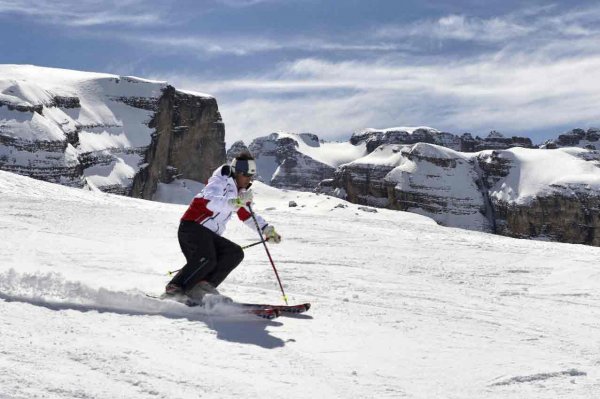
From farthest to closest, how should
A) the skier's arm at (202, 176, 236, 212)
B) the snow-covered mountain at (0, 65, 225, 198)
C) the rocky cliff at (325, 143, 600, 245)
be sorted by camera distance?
the rocky cliff at (325, 143, 600, 245) → the snow-covered mountain at (0, 65, 225, 198) → the skier's arm at (202, 176, 236, 212)

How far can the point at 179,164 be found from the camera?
114 meters

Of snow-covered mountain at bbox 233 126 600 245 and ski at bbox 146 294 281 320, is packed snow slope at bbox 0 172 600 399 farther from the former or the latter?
snow-covered mountain at bbox 233 126 600 245

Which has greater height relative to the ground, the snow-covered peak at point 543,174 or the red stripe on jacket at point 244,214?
the snow-covered peak at point 543,174

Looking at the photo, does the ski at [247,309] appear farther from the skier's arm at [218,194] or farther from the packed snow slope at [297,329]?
the skier's arm at [218,194]

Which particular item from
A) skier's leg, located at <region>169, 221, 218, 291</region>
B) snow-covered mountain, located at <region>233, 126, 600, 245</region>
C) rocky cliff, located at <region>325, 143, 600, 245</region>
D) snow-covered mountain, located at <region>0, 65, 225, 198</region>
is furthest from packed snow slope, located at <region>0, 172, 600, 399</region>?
rocky cliff, located at <region>325, 143, 600, 245</region>

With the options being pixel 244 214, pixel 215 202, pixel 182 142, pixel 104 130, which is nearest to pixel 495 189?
pixel 182 142

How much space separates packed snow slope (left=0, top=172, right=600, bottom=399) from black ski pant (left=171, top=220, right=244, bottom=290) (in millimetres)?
566

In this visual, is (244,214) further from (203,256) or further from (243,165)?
(203,256)

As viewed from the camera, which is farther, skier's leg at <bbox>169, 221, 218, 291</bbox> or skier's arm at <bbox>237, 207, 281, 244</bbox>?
skier's arm at <bbox>237, 207, 281, 244</bbox>

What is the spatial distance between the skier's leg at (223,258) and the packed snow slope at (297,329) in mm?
583

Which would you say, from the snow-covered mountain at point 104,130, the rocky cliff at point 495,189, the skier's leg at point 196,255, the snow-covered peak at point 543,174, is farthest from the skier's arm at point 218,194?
the snow-covered peak at point 543,174

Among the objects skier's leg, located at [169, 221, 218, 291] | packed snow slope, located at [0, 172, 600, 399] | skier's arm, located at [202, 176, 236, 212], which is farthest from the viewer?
skier's arm, located at [202, 176, 236, 212]

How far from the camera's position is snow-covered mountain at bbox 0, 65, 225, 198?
7206 centimetres

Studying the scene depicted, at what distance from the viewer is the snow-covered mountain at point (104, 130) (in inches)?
2837
